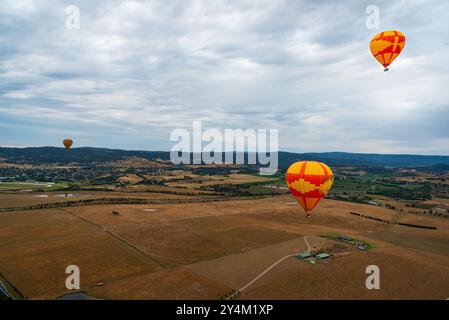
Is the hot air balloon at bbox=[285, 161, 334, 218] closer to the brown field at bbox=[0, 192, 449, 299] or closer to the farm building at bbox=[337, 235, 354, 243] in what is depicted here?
the brown field at bbox=[0, 192, 449, 299]

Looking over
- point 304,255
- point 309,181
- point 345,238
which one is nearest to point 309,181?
point 309,181

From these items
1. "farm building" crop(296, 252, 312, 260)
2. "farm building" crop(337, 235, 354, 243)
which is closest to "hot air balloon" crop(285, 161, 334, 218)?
"farm building" crop(296, 252, 312, 260)

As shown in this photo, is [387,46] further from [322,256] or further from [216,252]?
[216,252]

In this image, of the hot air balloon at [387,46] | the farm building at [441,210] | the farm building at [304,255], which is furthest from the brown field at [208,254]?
the hot air balloon at [387,46]
